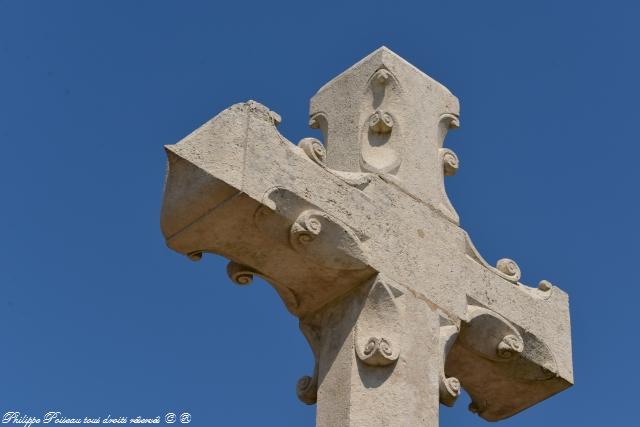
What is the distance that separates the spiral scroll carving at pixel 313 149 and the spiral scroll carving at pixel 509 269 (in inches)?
60.0

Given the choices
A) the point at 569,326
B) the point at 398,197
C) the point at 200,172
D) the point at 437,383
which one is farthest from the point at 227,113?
the point at 569,326

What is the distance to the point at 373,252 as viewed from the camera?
30.0 feet

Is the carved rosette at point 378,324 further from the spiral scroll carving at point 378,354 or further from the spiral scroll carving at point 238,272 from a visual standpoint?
the spiral scroll carving at point 238,272

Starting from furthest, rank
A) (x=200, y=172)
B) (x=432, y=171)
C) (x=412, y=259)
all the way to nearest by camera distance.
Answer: (x=432, y=171)
(x=412, y=259)
(x=200, y=172)

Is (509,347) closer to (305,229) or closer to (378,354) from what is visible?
(378,354)

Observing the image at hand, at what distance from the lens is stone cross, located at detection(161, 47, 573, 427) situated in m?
8.76

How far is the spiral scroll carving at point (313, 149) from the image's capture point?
9164 millimetres

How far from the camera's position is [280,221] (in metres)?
8.86

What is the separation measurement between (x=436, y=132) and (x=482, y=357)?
4.95 ft

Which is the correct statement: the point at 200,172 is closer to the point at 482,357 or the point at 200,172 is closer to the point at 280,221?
the point at 280,221

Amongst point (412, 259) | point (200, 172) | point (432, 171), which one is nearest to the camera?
point (200, 172)

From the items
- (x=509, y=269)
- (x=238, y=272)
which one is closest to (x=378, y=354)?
(x=238, y=272)

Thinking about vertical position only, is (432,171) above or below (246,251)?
above

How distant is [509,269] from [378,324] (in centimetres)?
144
